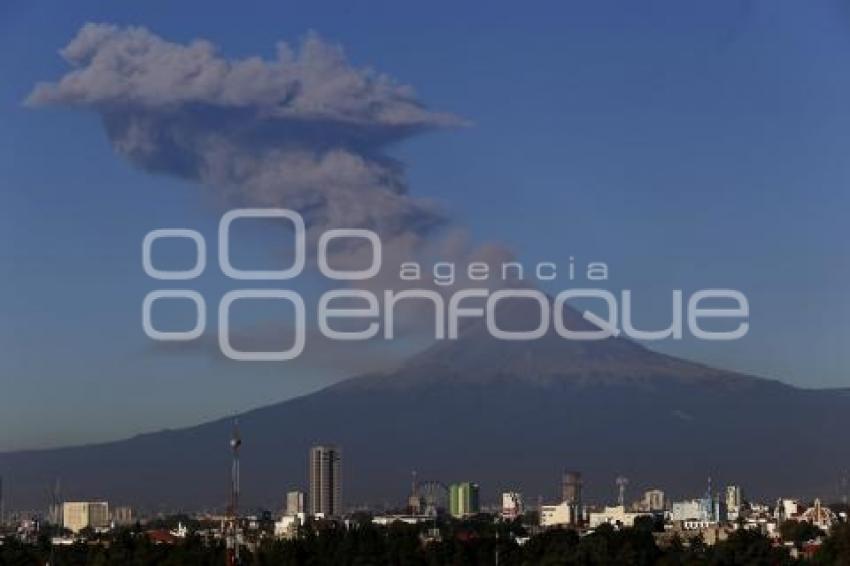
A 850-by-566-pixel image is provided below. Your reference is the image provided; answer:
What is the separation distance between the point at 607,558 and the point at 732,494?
182 ft

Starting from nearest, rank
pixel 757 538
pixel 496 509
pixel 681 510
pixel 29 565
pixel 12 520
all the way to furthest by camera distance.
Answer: pixel 29 565
pixel 757 538
pixel 12 520
pixel 681 510
pixel 496 509

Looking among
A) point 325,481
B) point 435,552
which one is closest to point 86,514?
point 325,481

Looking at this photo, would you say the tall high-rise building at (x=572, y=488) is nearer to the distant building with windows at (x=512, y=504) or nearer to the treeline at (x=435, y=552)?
the distant building with windows at (x=512, y=504)

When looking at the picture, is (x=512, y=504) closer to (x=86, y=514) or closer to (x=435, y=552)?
(x=86, y=514)

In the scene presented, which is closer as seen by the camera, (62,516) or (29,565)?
(29,565)

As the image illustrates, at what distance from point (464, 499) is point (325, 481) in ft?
21.9

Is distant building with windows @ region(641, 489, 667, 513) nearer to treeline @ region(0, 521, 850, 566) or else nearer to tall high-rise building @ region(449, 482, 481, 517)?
tall high-rise building @ region(449, 482, 481, 517)

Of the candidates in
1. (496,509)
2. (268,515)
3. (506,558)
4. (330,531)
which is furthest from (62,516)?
(506,558)

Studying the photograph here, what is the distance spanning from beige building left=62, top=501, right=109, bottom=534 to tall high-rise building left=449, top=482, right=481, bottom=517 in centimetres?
1690

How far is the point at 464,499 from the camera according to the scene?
290ft

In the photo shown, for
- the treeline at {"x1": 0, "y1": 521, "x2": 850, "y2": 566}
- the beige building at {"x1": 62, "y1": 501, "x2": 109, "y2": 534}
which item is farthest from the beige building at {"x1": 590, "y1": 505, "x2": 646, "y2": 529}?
the treeline at {"x1": 0, "y1": 521, "x2": 850, "y2": 566}

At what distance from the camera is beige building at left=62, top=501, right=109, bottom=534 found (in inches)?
2972

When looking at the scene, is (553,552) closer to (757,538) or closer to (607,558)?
(607,558)

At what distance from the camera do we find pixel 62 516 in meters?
74.1
